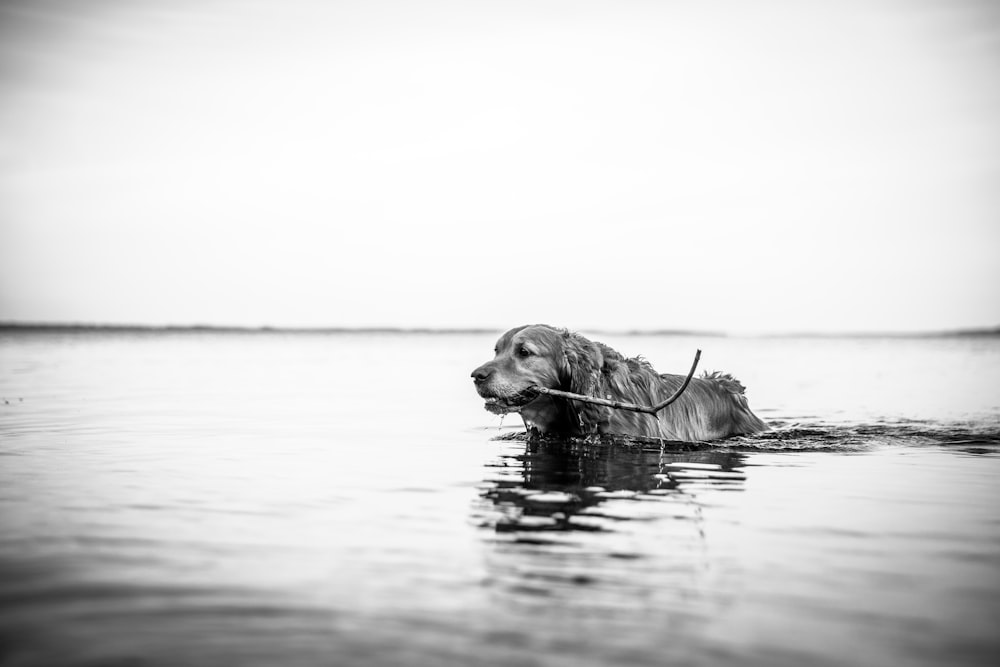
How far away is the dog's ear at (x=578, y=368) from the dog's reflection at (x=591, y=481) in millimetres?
702

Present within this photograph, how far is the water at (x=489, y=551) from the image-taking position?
11.6 ft

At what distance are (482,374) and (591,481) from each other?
2.66 meters

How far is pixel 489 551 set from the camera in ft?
16.8

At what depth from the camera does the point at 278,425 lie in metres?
13.0

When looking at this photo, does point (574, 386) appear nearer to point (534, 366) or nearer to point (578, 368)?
point (578, 368)

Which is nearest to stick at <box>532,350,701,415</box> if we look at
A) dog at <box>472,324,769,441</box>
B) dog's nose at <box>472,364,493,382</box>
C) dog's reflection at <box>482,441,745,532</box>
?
dog at <box>472,324,769,441</box>

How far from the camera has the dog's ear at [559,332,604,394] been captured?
1068 cm

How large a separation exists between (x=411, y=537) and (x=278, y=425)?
798cm

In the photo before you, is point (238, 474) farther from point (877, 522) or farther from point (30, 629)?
point (877, 522)

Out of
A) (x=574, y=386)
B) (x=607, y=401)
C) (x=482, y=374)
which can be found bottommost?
(x=607, y=401)

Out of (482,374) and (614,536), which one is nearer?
(614,536)

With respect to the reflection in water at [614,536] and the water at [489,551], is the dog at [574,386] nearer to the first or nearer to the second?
the water at [489,551]

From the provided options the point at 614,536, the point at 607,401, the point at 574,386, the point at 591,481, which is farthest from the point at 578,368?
the point at 614,536

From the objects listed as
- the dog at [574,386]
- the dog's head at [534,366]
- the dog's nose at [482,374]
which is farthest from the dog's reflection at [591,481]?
the dog's nose at [482,374]
